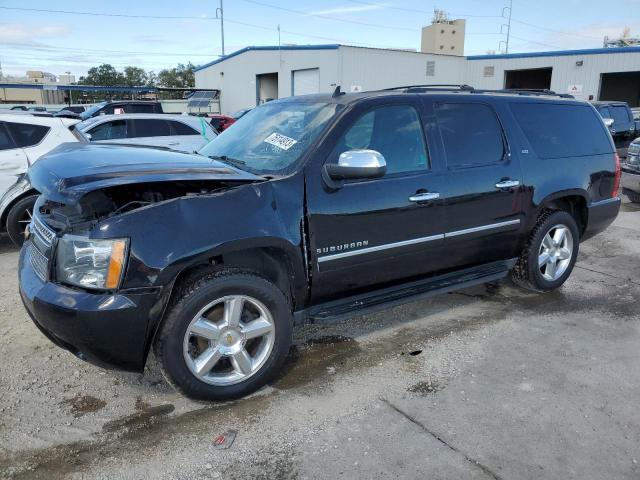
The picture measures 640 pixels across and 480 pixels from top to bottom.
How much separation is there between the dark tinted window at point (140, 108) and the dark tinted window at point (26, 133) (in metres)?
12.1

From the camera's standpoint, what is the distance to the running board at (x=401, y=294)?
11.8 feet

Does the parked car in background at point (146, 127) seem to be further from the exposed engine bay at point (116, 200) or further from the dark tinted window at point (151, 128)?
the exposed engine bay at point (116, 200)

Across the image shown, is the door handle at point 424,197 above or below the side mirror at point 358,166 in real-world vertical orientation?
below

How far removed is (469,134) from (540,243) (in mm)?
1361

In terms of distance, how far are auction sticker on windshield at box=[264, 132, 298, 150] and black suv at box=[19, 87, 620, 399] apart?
0.01 metres

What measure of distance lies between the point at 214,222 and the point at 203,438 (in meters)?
1.19

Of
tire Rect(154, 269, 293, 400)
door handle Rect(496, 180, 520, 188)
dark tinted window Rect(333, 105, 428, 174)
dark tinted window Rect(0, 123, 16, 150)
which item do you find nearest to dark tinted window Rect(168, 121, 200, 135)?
dark tinted window Rect(0, 123, 16, 150)

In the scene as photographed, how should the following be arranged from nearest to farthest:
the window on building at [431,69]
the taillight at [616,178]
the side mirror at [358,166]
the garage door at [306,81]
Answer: the side mirror at [358,166] → the taillight at [616,178] → the garage door at [306,81] → the window on building at [431,69]

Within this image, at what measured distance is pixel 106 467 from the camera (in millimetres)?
2654

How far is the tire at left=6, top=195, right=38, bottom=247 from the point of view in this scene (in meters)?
6.40

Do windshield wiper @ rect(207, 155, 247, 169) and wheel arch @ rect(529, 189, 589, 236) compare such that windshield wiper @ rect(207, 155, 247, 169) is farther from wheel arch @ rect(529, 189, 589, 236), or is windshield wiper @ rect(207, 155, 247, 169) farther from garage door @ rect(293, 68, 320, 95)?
garage door @ rect(293, 68, 320, 95)

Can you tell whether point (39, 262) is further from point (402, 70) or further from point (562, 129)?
point (402, 70)

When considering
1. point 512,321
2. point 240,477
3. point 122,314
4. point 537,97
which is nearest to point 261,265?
point 122,314

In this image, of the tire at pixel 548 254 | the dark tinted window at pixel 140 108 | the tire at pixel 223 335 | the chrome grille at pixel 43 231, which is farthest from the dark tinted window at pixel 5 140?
the dark tinted window at pixel 140 108
